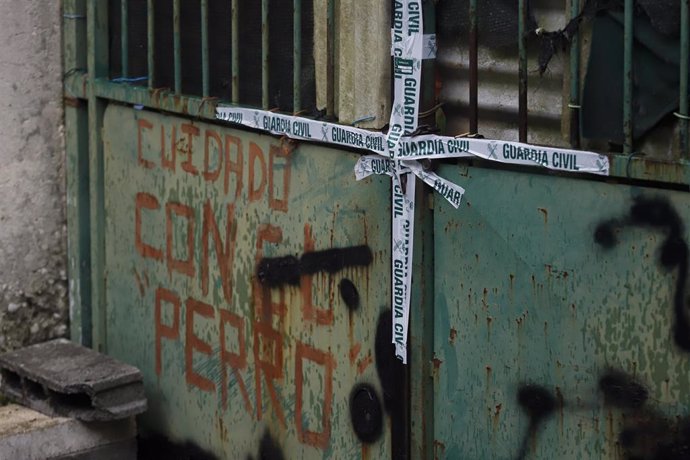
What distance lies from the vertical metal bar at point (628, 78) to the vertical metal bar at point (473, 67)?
1.66 feet

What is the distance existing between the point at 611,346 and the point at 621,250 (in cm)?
25

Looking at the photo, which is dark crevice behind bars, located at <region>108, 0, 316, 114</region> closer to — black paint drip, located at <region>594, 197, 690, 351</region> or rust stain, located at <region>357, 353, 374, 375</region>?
rust stain, located at <region>357, 353, 374, 375</region>

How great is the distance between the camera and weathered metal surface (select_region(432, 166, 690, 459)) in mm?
3293

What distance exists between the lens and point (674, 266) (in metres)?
3.25

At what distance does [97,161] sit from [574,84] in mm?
2519

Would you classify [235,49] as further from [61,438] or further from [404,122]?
[61,438]

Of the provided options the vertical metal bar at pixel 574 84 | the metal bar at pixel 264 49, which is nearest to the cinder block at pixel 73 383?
the metal bar at pixel 264 49

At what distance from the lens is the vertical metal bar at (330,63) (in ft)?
13.7

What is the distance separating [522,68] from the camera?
11.8 ft

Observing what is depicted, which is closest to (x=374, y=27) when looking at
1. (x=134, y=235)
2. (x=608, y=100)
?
(x=608, y=100)

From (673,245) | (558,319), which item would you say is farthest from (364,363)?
(673,245)

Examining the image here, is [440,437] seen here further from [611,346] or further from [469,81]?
→ [469,81]

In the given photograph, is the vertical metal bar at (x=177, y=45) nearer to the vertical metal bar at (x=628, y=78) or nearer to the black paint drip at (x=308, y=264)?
the black paint drip at (x=308, y=264)

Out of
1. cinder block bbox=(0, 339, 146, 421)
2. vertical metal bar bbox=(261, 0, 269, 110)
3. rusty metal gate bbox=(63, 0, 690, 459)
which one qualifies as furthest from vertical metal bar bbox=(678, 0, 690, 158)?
cinder block bbox=(0, 339, 146, 421)
